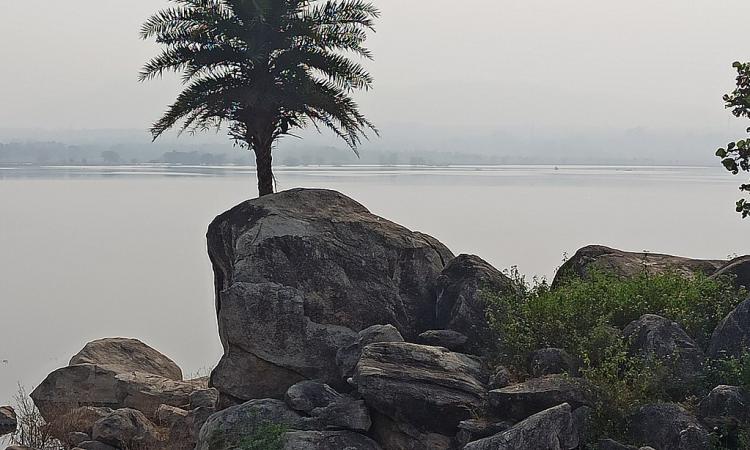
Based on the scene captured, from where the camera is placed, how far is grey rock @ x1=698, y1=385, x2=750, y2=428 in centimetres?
1204

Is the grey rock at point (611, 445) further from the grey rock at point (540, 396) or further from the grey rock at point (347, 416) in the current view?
the grey rock at point (347, 416)

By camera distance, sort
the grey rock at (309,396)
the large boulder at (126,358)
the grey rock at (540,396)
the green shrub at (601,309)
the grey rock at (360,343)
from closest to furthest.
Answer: the grey rock at (540,396), the green shrub at (601,309), the grey rock at (309,396), the grey rock at (360,343), the large boulder at (126,358)

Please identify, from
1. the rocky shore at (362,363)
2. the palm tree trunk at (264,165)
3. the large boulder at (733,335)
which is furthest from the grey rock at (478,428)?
the palm tree trunk at (264,165)

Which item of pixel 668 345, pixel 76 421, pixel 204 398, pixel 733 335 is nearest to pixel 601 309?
pixel 668 345

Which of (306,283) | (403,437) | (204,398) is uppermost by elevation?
(306,283)

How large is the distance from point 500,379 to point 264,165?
1072 cm

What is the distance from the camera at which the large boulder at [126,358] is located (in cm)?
2388

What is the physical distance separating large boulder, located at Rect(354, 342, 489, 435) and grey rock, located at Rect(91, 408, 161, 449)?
24.0 feet

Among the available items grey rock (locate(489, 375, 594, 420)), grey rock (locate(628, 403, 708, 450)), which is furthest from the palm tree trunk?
grey rock (locate(628, 403, 708, 450))

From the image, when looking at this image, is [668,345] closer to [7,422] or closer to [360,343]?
[360,343]

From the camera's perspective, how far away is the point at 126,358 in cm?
2492

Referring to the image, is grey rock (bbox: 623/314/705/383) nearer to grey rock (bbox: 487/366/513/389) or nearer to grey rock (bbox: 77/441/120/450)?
grey rock (bbox: 487/366/513/389)

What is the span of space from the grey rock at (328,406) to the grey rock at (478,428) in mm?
1713

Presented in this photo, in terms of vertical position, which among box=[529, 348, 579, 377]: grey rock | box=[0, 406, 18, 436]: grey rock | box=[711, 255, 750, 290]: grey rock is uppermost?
box=[711, 255, 750, 290]: grey rock
